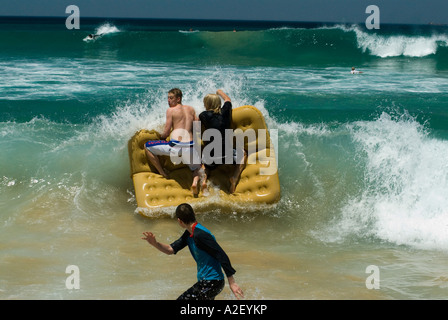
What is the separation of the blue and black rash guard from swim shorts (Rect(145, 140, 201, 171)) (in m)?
2.79

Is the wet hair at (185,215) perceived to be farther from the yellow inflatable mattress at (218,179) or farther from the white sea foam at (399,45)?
the white sea foam at (399,45)

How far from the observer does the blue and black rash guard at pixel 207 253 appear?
3395 mm

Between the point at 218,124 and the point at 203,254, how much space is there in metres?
2.98

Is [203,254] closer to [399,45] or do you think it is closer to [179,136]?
[179,136]

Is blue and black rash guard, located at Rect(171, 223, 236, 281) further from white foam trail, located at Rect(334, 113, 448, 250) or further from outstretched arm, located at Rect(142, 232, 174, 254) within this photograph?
white foam trail, located at Rect(334, 113, 448, 250)

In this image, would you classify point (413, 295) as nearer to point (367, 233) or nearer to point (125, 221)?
point (367, 233)

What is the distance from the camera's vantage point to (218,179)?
6.64m

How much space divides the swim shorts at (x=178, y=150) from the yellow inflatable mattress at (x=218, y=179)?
218 mm

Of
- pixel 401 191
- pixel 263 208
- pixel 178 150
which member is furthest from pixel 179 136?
pixel 401 191

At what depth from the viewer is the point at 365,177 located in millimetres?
7242

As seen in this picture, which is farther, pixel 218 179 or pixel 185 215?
pixel 218 179

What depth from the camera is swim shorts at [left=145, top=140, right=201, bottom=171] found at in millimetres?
6293

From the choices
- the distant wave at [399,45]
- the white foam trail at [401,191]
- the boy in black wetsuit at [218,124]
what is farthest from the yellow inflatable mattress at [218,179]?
the distant wave at [399,45]

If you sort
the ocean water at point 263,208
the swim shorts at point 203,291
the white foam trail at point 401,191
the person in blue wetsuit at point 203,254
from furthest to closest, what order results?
the white foam trail at point 401,191, the ocean water at point 263,208, the swim shorts at point 203,291, the person in blue wetsuit at point 203,254
